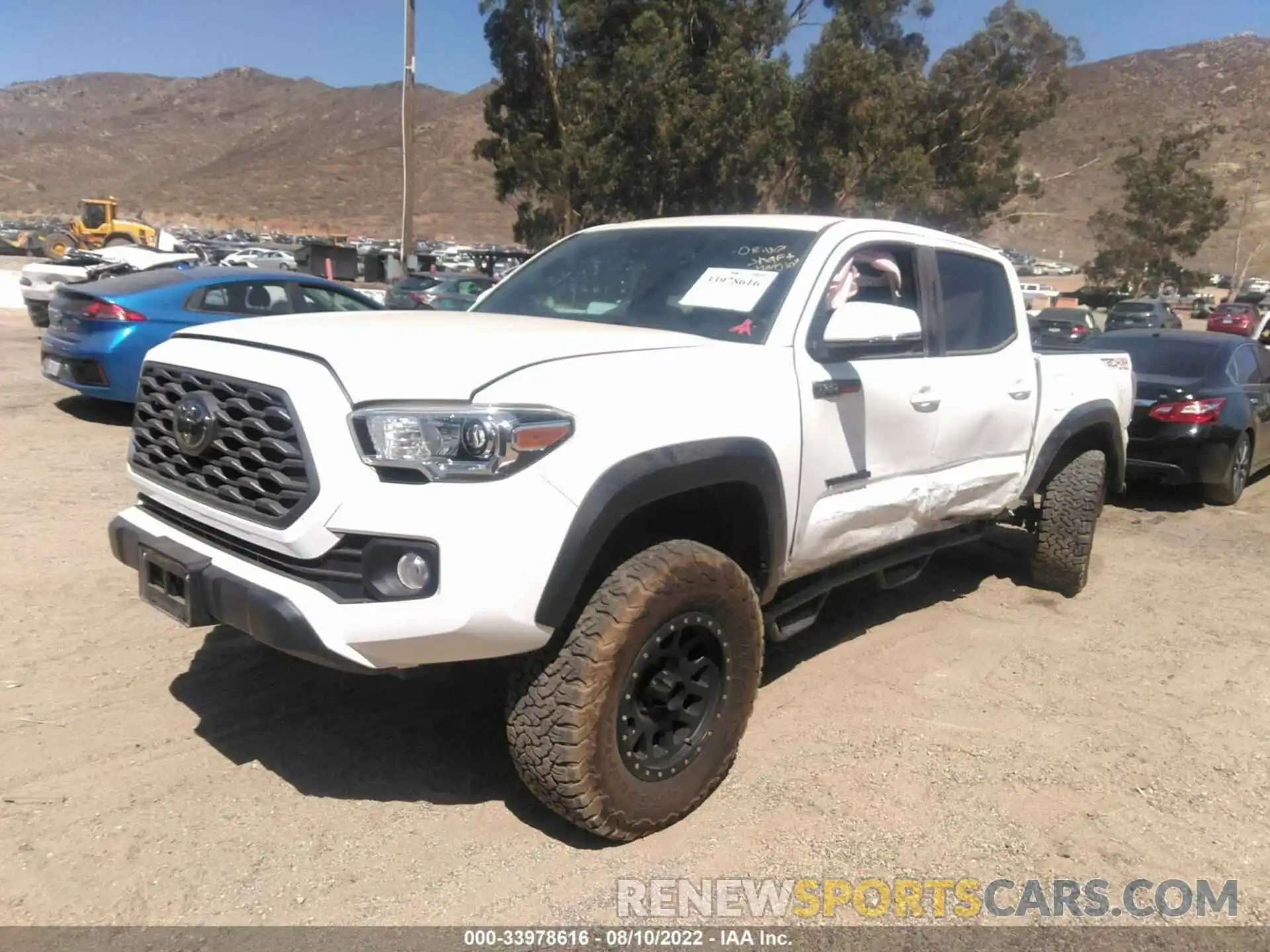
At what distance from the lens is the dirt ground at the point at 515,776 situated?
2.97m

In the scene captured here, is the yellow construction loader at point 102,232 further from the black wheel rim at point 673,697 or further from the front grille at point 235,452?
the black wheel rim at point 673,697

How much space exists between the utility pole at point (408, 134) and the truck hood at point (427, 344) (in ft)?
58.2

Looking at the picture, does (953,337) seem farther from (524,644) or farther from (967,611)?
(524,644)

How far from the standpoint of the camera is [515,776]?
361cm

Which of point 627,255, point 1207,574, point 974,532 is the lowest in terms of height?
point 1207,574

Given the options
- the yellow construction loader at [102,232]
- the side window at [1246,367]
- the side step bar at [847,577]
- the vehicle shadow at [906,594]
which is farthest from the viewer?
the yellow construction loader at [102,232]

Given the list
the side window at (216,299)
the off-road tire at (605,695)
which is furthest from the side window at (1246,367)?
the side window at (216,299)

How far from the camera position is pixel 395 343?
10.1ft

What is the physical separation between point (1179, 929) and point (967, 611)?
8.78 feet

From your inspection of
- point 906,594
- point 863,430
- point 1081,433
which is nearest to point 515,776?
point 863,430

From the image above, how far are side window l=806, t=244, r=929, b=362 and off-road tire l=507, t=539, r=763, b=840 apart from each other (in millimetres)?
990

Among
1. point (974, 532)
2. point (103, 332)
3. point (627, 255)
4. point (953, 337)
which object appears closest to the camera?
point (627, 255)

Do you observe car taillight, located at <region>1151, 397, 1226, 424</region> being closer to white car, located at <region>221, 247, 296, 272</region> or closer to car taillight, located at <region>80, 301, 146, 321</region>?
car taillight, located at <region>80, 301, 146, 321</region>

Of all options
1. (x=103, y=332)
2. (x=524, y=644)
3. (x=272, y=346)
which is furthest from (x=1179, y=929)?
(x=103, y=332)
